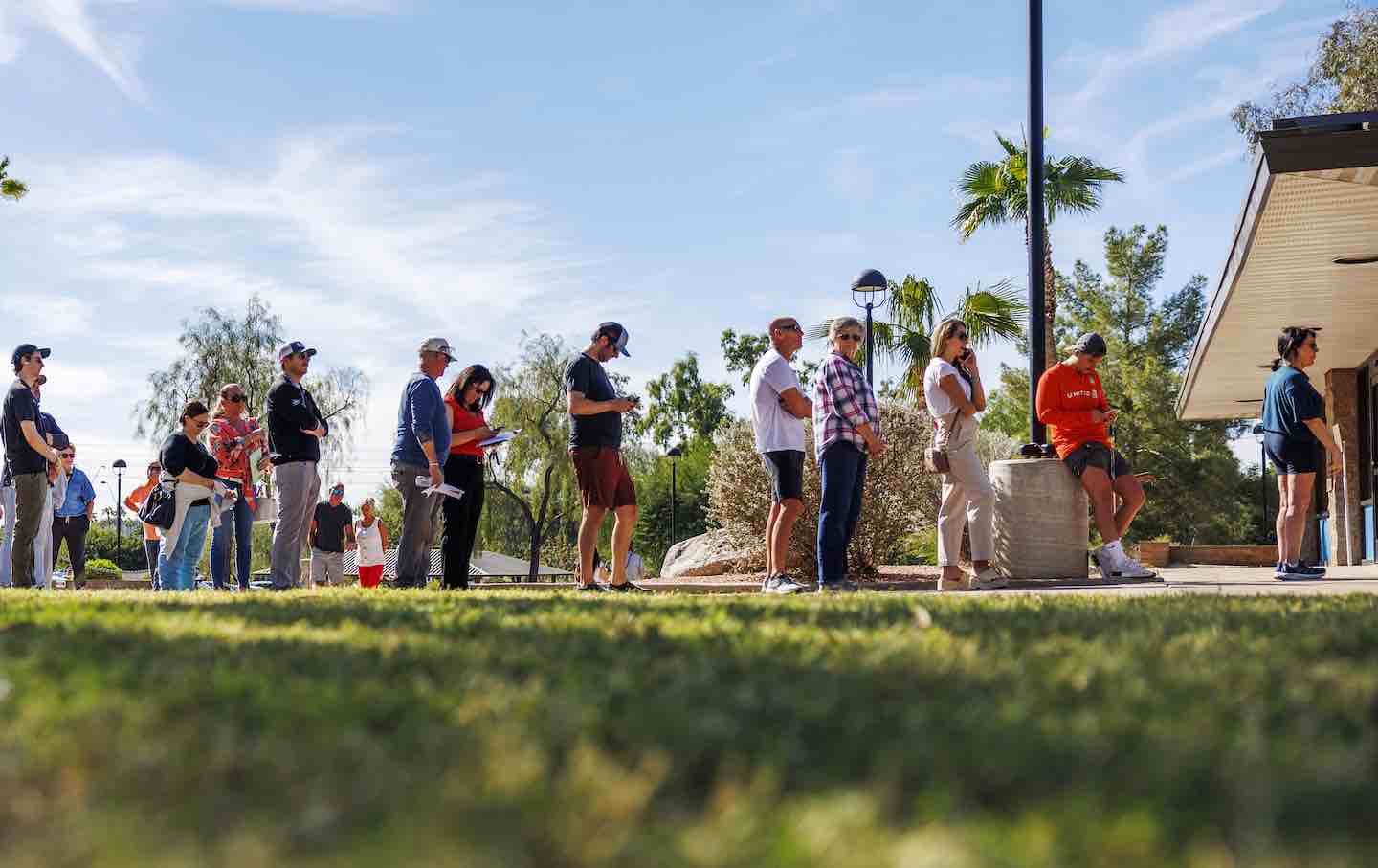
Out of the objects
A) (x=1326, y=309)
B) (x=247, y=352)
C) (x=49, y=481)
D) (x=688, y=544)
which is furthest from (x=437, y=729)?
(x=247, y=352)

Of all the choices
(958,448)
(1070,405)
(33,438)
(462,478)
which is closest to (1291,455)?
(1070,405)

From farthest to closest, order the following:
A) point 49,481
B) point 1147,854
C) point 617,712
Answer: point 49,481 → point 617,712 → point 1147,854

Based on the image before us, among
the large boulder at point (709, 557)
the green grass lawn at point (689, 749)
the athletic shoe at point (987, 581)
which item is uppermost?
the green grass lawn at point (689, 749)

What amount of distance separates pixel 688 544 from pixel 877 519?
679cm

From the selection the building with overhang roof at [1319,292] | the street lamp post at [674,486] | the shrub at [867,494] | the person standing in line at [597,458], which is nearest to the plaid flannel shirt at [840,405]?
the person standing in line at [597,458]

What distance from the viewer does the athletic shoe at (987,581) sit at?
962 centimetres

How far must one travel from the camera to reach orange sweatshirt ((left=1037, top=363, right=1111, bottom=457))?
10047 mm

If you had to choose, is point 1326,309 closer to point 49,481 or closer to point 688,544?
point 688,544

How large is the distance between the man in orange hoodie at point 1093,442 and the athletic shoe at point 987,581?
97cm

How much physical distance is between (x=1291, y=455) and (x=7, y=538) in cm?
985

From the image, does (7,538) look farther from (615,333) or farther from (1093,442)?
(1093,442)

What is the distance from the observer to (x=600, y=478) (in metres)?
8.79

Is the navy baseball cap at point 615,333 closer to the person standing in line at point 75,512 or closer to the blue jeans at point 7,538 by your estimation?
the blue jeans at point 7,538

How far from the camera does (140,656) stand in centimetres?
347
